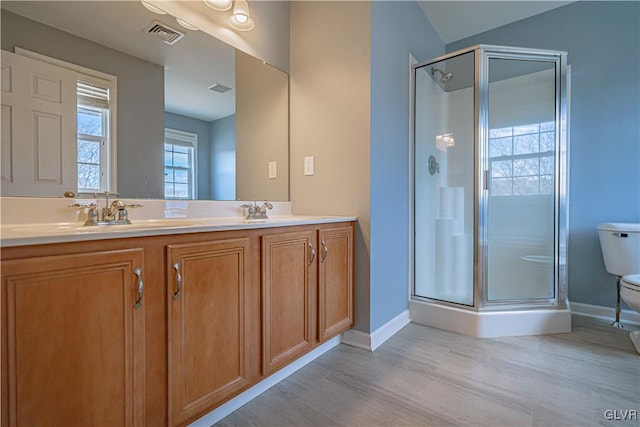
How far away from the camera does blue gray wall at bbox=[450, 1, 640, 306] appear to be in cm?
228

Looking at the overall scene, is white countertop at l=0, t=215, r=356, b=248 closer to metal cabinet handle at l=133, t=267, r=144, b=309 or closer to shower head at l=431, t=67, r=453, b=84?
metal cabinet handle at l=133, t=267, r=144, b=309

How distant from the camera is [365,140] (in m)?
1.87

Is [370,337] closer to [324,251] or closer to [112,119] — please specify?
[324,251]

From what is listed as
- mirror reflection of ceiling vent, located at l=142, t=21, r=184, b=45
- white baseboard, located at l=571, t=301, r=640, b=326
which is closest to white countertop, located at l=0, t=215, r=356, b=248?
mirror reflection of ceiling vent, located at l=142, t=21, r=184, b=45

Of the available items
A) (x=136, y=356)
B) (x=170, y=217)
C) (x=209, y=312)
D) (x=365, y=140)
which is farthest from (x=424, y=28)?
(x=136, y=356)

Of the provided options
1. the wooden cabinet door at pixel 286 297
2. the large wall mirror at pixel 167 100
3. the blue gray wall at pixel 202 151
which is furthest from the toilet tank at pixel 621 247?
the blue gray wall at pixel 202 151

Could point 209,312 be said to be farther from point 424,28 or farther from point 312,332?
point 424,28

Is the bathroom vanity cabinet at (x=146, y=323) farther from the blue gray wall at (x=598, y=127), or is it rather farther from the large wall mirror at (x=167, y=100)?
the blue gray wall at (x=598, y=127)

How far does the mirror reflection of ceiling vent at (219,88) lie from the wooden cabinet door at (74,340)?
124 centimetres

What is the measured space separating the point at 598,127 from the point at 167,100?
3.15 metres

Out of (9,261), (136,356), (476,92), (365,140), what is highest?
(476,92)

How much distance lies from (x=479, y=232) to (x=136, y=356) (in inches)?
86.5

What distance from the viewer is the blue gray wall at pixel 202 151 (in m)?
1.68

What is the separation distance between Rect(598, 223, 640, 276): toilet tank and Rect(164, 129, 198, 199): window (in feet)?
9.40
